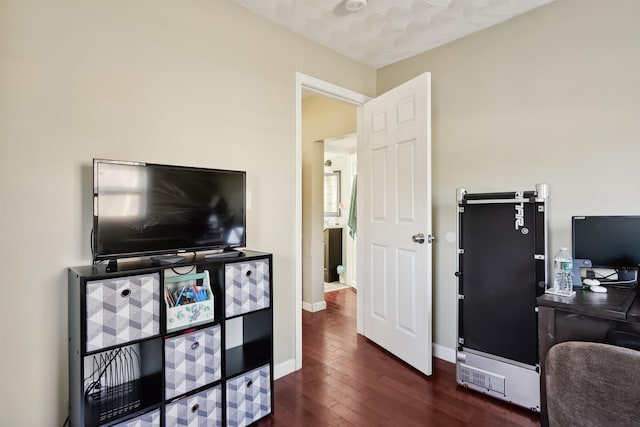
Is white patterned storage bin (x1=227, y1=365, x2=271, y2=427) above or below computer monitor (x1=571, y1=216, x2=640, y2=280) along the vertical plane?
below

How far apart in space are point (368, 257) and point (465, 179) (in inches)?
42.4

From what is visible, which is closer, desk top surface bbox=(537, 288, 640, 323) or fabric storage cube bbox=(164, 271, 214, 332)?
desk top surface bbox=(537, 288, 640, 323)

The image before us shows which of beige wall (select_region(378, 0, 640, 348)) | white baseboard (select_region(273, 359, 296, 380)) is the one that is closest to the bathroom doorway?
beige wall (select_region(378, 0, 640, 348))

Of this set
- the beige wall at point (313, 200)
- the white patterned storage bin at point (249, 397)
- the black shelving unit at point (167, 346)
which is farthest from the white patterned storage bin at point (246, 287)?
the beige wall at point (313, 200)

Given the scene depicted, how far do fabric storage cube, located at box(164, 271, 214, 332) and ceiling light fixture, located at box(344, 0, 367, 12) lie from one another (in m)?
1.88

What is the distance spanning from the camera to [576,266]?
196 cm

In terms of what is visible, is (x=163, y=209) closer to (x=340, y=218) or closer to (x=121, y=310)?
A: (x=121, y=310)

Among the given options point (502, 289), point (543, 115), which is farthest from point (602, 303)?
point (543, 115)

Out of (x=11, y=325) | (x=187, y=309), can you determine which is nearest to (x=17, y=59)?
(x=11, y=325)

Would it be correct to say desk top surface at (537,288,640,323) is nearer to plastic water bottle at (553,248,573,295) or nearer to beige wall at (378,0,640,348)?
plastic water bottle at (553,248,573,295)

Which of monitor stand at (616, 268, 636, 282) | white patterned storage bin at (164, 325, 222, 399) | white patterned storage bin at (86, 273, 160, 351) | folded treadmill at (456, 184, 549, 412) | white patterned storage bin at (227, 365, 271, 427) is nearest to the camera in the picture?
white patterned storage bin at (86, 273, 160, 351)

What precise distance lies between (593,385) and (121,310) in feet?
5.47

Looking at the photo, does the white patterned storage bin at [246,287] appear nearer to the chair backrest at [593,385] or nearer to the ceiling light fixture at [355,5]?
the chair backrest at [593,385]

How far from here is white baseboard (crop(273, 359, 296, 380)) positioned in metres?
2.43
